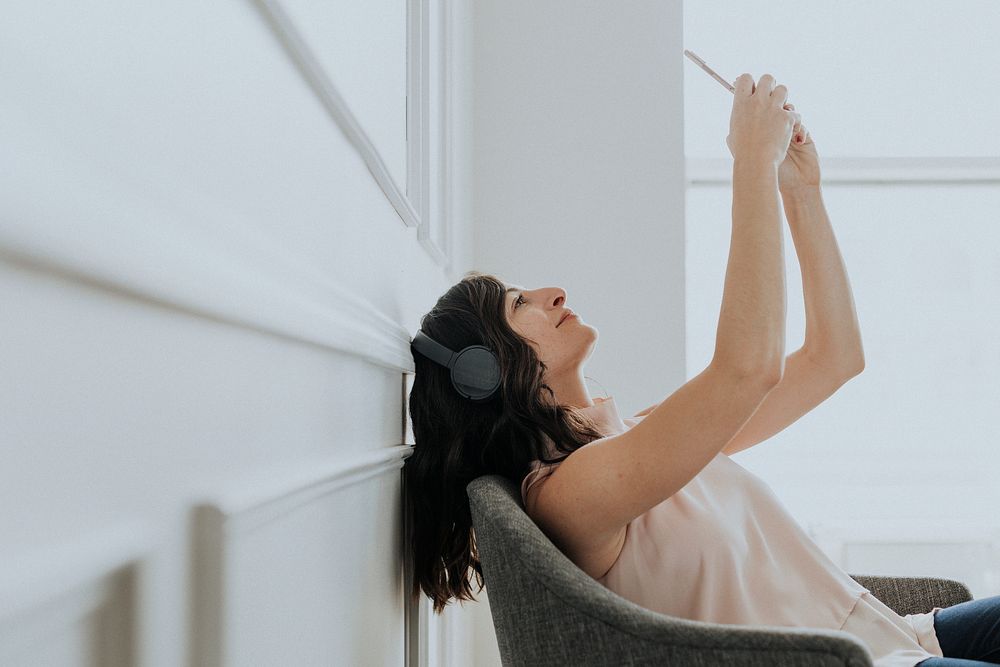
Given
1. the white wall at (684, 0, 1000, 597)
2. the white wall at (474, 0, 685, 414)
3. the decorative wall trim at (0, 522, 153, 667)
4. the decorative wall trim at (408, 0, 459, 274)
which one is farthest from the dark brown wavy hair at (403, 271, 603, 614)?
the white wall at (684, 0, 1000, 597)

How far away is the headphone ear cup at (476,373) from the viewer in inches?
41.8

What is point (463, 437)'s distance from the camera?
1.08 meters

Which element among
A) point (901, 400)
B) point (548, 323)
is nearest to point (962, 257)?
point (901, 400)

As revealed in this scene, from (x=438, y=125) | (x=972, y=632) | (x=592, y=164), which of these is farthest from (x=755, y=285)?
(x=592, y=164)

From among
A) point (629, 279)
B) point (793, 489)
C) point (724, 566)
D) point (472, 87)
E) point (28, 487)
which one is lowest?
point (793, 489)

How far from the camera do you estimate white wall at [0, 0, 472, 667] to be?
1.05 ft

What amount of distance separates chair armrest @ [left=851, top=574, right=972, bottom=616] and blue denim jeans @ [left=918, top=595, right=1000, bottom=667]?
0.14 meters

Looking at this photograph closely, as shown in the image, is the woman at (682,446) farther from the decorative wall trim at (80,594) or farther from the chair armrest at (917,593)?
the decorative wall trim at (80,594)

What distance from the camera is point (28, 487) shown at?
1.04 feet

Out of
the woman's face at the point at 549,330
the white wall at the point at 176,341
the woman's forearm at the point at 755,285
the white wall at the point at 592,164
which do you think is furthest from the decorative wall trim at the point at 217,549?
the white wall at the point at 592,164

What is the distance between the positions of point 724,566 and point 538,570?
0.35 m

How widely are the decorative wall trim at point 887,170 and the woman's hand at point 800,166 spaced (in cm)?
156

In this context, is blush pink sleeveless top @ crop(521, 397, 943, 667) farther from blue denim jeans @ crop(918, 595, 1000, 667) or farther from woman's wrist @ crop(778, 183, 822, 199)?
woman's wrist @ crop(778, 183, 822, 199)

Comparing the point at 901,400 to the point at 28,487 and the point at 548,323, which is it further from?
the point at 28,487
